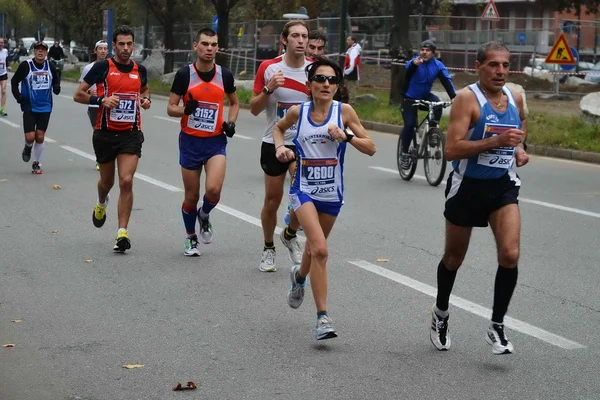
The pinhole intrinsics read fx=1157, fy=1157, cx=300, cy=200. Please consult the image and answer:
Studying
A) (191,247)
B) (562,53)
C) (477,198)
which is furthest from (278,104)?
(562,53)

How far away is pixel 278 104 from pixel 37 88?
773cm

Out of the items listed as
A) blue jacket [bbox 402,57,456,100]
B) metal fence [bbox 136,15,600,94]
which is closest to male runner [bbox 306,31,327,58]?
blue jacket [bbox 402,57,456,100]

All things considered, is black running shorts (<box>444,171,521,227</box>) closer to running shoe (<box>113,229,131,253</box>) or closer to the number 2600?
the number 2600

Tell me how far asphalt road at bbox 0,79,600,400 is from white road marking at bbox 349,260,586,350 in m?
0.02

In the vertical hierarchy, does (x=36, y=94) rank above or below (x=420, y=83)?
below

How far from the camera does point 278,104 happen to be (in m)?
8.97

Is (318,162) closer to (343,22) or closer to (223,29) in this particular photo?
(343,22)

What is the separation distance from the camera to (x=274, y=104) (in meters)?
8.98

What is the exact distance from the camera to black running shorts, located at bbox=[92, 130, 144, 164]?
9.91 metres

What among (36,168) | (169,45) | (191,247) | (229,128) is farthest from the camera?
(169,45)

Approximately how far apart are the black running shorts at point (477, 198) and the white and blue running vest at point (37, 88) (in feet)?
34.6

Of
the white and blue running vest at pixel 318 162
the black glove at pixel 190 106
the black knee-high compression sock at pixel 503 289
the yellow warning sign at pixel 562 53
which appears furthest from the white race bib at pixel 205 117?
the yellow warning sign at pixel 562 53

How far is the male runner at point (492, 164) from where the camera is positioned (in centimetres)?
610

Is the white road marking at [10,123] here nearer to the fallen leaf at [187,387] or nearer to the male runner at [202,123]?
the male runner at [202,123]
